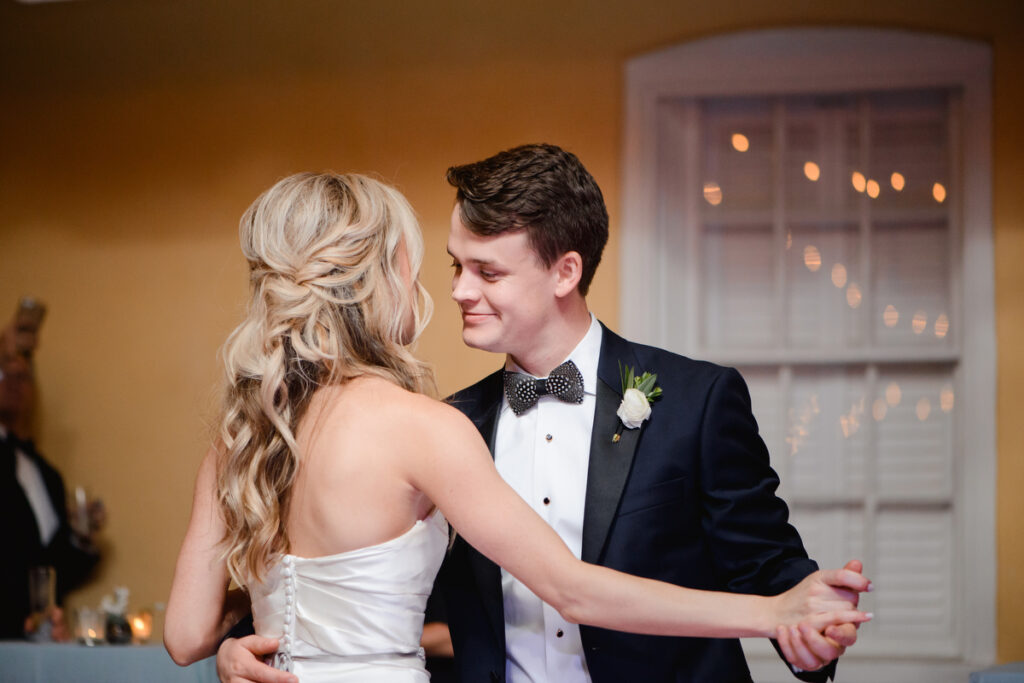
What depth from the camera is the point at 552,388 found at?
2285 mm

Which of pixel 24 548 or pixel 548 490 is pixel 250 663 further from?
pixel 24 548

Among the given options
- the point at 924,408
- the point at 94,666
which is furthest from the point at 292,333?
the point at 924,408

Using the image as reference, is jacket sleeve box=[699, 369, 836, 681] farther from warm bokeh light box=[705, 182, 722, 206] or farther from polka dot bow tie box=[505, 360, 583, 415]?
warm bokeh light box=[705, 182, 722, 206]

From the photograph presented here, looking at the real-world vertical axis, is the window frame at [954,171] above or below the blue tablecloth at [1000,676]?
above

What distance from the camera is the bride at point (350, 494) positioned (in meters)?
1.76

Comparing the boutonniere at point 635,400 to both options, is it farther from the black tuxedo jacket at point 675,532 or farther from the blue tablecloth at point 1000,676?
the blue tablecloth at point 1000,676

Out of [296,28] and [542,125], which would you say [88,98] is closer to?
[296,28]

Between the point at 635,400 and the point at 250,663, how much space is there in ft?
2.86

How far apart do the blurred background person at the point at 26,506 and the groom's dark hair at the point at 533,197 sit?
2729 mm

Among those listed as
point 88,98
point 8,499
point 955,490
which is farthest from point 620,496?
point 88,98

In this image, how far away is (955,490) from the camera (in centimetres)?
402

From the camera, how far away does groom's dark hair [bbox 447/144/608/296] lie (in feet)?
7.48

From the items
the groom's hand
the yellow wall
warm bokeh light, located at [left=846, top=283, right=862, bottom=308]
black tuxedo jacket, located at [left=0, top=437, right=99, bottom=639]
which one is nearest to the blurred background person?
black tuxedo jacket, located at [left=0, top=437, right=99, bottom=639]

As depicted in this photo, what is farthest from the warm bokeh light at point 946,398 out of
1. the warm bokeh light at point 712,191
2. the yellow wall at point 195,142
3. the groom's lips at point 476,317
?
the groom's lips at point 476,317
